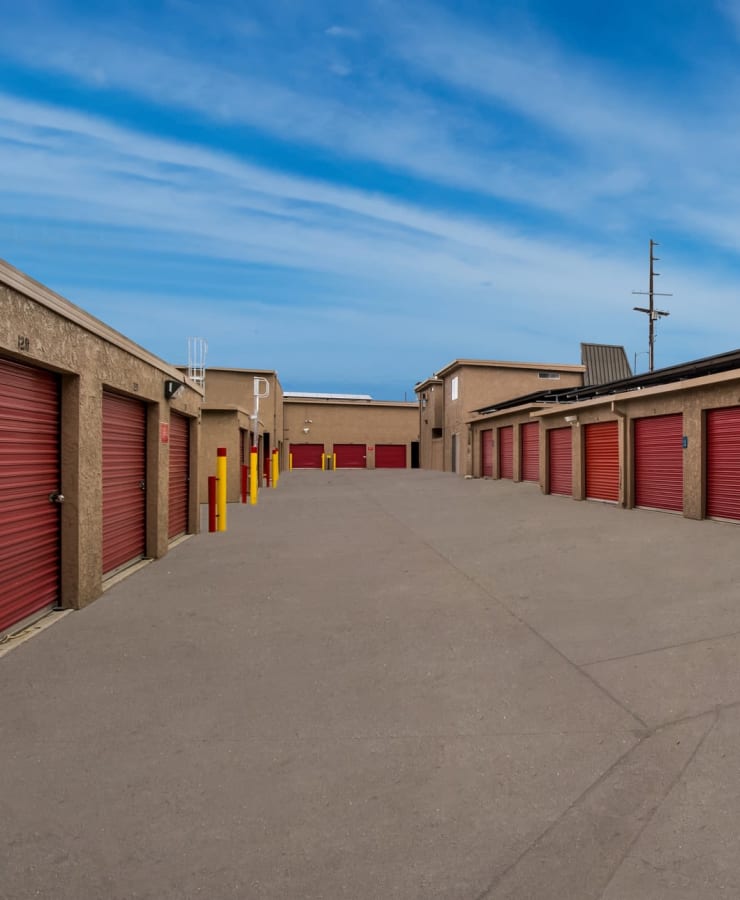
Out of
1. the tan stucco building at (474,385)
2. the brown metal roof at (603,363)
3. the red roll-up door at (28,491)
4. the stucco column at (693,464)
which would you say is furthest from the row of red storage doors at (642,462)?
the brown metal roof at (603,363)

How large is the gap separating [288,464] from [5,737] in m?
39.7

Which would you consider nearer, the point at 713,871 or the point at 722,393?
the point at 713,871

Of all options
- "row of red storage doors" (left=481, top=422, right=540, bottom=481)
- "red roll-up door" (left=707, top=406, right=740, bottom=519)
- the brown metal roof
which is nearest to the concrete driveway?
"red roll-up door" (left=707, top=406, right=740, bottom=519)

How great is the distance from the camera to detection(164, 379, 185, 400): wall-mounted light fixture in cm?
863

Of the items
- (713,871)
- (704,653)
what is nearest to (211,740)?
(713,871)

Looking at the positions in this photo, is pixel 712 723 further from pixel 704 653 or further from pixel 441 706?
pixel 441 706

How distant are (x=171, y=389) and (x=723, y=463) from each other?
1141 centimetres

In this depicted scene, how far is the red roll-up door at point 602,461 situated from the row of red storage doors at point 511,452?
4.56m

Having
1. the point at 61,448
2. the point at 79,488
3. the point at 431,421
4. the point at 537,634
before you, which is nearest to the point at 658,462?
the point at 537,634

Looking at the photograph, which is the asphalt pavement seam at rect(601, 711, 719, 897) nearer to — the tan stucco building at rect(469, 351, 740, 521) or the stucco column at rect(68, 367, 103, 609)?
the stucco column at rect(68, 367, 103, 609)

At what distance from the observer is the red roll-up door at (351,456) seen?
45094mm

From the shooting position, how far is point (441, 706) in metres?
3.50

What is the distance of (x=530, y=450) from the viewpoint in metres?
22.6

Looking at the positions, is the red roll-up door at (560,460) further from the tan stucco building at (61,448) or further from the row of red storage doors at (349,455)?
the row of red storage doors at (349,455)
